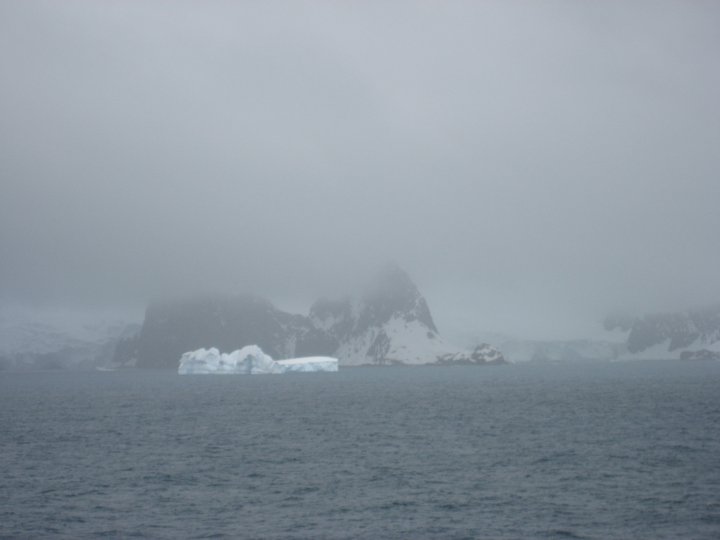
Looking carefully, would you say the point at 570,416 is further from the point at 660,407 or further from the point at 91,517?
the point at 91,517

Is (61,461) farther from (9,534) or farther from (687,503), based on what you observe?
(687,503)

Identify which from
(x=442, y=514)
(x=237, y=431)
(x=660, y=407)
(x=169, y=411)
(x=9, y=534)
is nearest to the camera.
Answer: (x=9, y=534)

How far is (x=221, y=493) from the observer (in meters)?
54.5

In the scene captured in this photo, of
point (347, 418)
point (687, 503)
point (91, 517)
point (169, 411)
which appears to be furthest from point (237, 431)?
point (687, 503)

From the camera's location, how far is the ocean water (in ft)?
149

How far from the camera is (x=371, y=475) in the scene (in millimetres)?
60531

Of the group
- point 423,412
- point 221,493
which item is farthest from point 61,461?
point 423,412

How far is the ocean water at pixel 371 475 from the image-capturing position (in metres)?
45.4

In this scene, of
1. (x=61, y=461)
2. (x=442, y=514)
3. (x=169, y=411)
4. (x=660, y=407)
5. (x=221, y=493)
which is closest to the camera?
(x=442, y=514)

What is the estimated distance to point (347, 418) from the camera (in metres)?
105

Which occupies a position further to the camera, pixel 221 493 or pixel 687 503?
pixel 221 493

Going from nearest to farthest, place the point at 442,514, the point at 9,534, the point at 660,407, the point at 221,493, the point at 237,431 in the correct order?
the point at 9,534, the point at 442,514, the point at 221,493, the point at 237,431, the point at 660,407

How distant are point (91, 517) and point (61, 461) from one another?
22.9 m

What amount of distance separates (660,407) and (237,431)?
52709 millimetres
